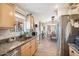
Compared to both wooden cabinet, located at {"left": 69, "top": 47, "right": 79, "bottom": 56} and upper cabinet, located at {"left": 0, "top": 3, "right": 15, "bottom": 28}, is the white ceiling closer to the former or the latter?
upper cabinet, located at {"left": 0, "top": 3, "right": 15, "bottom": 28}

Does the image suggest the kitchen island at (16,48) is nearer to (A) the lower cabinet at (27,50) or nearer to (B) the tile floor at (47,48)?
(A) the lower cabinet at (27,50)

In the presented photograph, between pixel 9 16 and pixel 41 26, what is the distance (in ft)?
2.10

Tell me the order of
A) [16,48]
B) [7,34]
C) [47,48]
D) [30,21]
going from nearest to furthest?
[16,48], [47,48], [30,21], [7,34]

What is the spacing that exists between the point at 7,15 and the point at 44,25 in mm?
713

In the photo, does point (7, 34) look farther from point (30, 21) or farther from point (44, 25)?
point (44, 25)

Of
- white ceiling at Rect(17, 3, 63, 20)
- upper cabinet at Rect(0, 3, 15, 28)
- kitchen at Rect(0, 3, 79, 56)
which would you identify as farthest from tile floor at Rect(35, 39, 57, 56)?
upper cabinet at Rect(0, 3, 15, 28)

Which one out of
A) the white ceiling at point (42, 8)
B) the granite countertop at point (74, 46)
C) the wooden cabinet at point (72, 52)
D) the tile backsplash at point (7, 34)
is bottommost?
the wooden cabinet at point (72, 52)

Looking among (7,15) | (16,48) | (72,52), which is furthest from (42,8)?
(72,52)

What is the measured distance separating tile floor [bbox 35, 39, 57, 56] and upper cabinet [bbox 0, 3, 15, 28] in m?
0.67

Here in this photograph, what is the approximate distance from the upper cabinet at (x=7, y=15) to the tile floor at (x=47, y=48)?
2.18ft

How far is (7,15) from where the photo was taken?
2.53 metres

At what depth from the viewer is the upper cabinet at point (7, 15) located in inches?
94.2

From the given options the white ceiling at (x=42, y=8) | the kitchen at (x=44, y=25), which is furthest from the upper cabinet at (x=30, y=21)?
the white ceiling at (x=42, y=8)

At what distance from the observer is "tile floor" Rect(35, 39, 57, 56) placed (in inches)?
95.2
